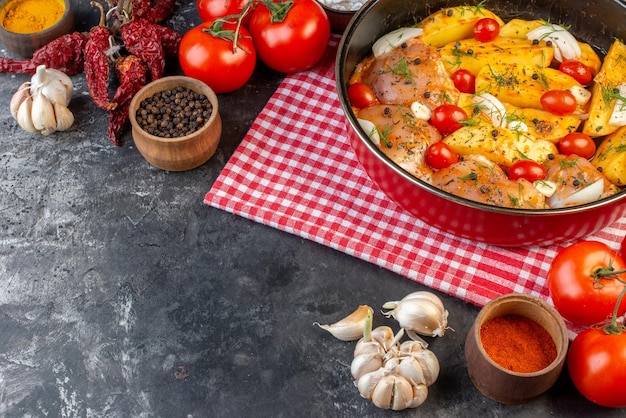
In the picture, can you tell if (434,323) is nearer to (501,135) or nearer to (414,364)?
(414,364)

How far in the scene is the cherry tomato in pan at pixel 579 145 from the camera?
3.25 meters

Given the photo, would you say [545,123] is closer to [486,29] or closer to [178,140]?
[486,29]

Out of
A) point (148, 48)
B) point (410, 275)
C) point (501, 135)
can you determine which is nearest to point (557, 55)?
point (501, 135)

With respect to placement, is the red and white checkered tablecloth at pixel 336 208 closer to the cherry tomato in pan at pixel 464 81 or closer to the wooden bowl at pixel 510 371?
the wooden bowl at pixel 510 371

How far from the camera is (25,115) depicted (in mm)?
3523

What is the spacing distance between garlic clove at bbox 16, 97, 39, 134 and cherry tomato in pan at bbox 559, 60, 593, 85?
7.71 ft

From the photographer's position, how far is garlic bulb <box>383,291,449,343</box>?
2.93m

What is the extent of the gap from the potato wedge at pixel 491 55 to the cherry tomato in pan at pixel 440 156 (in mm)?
477

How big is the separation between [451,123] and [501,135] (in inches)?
8.2

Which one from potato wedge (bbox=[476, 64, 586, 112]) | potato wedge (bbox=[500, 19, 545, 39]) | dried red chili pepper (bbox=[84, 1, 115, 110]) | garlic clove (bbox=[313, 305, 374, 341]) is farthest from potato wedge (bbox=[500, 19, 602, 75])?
dried red chili pepper (bbox=[84, 1, 115, 110])

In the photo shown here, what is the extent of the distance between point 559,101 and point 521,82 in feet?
0.67

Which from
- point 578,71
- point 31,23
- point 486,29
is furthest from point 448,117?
point 31,23

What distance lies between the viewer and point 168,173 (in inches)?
140

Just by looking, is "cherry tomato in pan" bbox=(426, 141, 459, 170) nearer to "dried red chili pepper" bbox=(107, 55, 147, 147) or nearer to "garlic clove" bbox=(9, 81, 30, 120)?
"dried red chili pepper" bbox=(107, 55, 147, 147)
